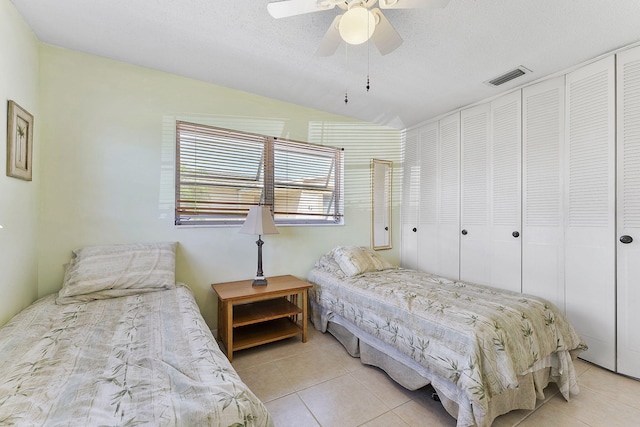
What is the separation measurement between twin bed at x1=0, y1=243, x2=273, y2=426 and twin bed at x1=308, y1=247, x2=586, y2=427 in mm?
1100

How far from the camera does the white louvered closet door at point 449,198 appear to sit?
3.08 meters

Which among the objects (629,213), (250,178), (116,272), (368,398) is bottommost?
(368,398)

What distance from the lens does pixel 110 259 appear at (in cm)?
194

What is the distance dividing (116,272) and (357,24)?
2249 millimetres

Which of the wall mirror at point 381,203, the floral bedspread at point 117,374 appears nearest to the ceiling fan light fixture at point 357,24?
the floral bedspread at point 117,374

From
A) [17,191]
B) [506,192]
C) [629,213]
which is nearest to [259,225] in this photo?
[17,191]

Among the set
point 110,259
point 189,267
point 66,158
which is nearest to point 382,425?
point 189,267

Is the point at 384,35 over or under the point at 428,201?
over

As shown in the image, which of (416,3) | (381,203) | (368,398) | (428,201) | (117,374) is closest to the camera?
(117,374)

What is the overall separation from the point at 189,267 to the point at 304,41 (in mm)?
2123

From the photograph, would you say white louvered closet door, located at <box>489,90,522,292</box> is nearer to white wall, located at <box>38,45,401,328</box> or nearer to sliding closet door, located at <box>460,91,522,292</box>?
sliding closet door, located at <box>460,91,522,292</box>

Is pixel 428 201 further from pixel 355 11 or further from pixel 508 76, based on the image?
pixel 355 11

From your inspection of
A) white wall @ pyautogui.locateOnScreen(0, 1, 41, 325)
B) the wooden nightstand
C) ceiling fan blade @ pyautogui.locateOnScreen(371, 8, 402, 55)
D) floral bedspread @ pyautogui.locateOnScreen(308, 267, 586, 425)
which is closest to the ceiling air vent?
ceiling fan blade @ pyautogui.locateOnScreen(371, 8, 402, 55)

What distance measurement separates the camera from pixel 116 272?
190 cm
